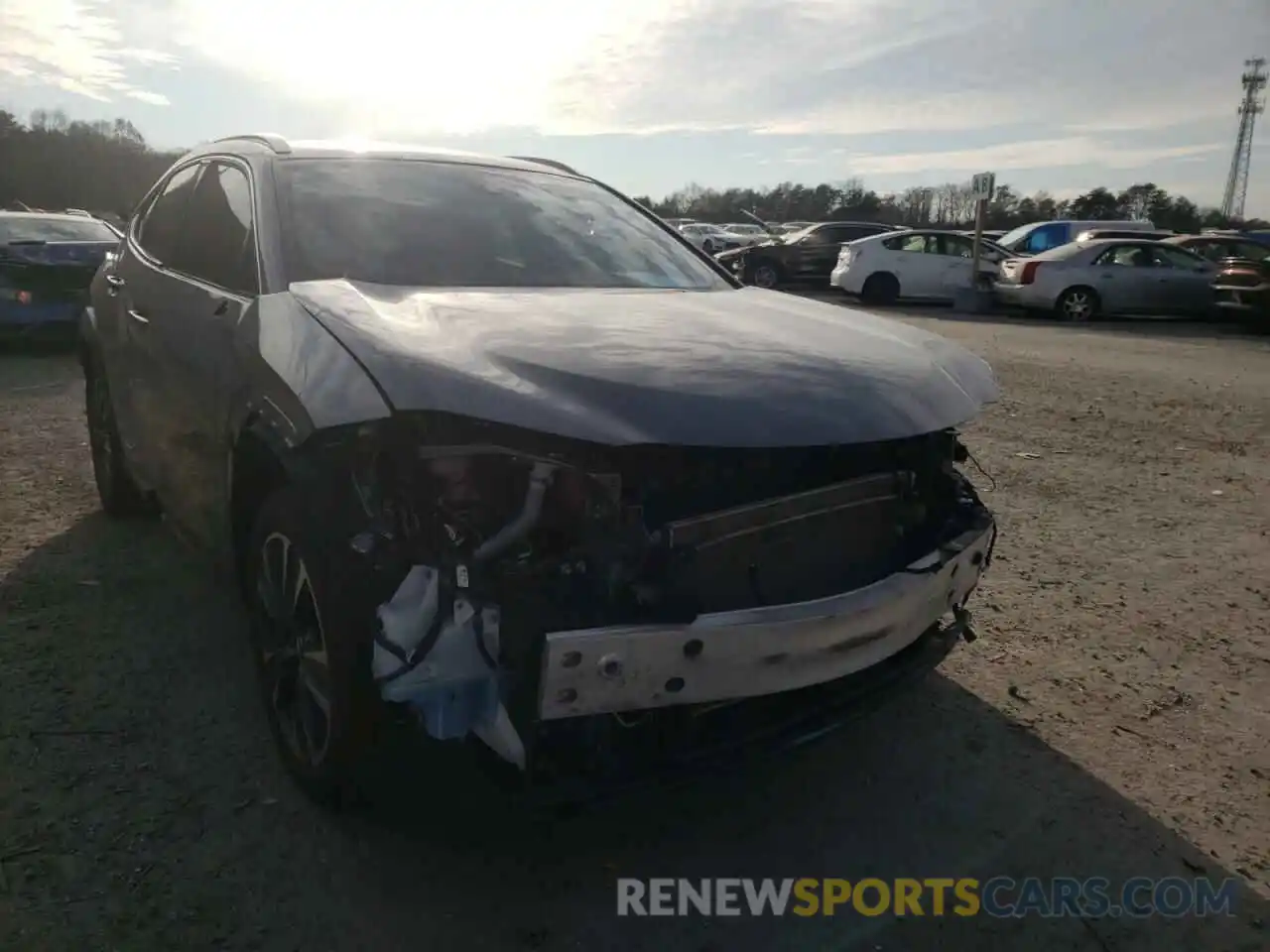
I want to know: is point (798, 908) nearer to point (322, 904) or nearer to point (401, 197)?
point (322, 904)

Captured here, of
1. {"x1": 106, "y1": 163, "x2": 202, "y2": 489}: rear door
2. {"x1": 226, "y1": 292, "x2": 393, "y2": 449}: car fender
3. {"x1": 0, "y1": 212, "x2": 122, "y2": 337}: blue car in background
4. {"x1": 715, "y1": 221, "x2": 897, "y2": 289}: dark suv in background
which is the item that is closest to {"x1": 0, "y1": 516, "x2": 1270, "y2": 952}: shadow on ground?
{"x1": 226, "y1": 292, "x2": 393, "y2": 449}: car fender

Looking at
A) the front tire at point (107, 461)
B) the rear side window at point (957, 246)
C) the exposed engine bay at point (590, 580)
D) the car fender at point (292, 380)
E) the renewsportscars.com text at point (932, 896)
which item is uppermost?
the rear side window at point (957, 246)

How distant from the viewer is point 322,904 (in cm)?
231

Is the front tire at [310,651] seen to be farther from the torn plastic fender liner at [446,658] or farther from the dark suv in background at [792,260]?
the dark suv in background at [792,260]

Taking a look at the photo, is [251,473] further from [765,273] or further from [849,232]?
[849,232]

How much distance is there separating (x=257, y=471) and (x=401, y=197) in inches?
47.0

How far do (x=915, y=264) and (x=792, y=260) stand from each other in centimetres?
336

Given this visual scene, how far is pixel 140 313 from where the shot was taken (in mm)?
3941

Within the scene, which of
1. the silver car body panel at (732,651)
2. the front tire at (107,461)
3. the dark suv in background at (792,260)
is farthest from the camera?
the dark suv in background at (792,260)

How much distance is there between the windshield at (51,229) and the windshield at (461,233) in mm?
8313

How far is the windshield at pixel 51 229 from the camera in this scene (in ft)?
33.4

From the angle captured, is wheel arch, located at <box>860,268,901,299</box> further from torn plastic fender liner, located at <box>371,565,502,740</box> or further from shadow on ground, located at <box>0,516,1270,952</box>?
torn plastic fender liner, located at <box>371,565,502,740</box>

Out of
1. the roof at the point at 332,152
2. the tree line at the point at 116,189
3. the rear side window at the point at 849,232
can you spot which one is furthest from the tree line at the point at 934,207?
the roof at the point at 332,152

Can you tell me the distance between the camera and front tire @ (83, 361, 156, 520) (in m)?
4.74
